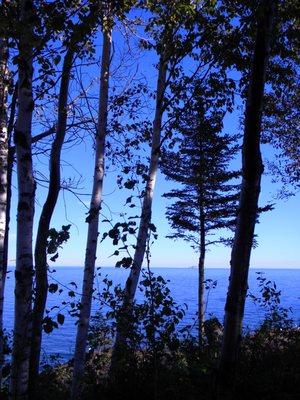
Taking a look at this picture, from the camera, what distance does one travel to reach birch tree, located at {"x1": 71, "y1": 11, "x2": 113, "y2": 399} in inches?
277

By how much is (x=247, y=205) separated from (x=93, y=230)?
352cm

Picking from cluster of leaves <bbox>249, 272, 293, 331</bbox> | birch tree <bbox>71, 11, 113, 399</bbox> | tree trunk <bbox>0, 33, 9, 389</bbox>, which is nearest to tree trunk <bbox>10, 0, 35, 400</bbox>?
tree trunk <bbox>0, 33, 9, 389</bbox>

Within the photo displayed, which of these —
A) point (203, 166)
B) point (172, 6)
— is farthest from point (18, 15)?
point (203, 166)

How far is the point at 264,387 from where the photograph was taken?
500 centimetres

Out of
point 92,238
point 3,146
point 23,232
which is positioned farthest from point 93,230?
point 23,232

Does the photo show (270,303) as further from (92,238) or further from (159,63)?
(159,63)

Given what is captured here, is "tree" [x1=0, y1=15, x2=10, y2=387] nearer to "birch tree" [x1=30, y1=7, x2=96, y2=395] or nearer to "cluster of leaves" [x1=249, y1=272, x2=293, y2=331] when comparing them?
"birch tree" [x1=30, y1=7, x2=96, y2=395]

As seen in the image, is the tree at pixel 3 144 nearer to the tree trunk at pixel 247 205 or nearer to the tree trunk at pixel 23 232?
the tree trunk at pixel 23 232

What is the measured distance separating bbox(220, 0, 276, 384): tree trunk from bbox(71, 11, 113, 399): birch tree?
2.46 metres

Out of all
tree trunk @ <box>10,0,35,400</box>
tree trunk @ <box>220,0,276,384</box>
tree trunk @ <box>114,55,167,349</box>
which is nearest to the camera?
tree trunk @ <box>10,0,35,400</box>

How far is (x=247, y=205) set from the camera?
509cm

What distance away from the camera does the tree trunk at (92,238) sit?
7.04 m

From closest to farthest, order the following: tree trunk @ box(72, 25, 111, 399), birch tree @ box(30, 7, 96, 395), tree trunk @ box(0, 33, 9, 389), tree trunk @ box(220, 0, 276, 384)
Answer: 1. tree trunk @ box(220, 0, 276, 384)
2. birch tree @ box(30, 7, 96, 395)
3. tree trunk @ box(0, 33, 9, 389)
4. tree trunk @ box(72, 25, 111, 399)

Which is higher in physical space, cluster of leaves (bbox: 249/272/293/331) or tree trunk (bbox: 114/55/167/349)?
tree trunk (bbox: 114/55/167/349)
